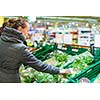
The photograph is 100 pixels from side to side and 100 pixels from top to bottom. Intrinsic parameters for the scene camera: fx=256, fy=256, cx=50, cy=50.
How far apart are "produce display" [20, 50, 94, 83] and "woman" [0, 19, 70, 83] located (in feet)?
0.17

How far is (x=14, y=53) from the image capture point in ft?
7.63

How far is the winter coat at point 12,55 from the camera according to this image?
2326mm

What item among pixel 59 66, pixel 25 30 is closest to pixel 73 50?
pixel 59 66

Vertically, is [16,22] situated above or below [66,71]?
above

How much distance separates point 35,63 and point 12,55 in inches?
8.8

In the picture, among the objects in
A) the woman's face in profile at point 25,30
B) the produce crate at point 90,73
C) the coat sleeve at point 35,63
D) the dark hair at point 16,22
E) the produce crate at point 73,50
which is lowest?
the produce crate at point 90,73

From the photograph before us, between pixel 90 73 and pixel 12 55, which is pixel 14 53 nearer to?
pixel 12 55

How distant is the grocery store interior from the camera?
Answer: 237cm

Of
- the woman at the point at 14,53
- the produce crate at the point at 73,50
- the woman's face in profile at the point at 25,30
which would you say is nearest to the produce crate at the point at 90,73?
the produce crate at the point at 73,50

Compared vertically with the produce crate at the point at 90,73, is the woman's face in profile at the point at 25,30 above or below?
above

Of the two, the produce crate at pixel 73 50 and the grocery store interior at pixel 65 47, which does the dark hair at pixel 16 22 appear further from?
the produce crate at pixel 73 50

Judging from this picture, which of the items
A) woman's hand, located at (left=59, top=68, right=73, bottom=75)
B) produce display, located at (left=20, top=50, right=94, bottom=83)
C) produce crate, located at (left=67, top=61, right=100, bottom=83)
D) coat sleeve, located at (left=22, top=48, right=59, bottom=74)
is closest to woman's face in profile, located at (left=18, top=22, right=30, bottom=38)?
coat sleeve, located at (left=22, top=48, right=59, bottom=74)
